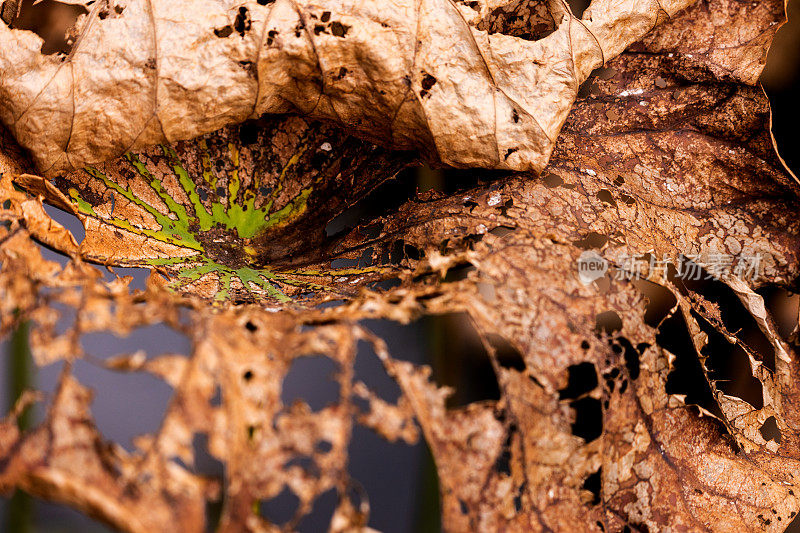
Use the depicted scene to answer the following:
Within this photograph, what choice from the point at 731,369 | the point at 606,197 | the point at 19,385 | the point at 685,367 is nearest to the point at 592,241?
the point at 606,197

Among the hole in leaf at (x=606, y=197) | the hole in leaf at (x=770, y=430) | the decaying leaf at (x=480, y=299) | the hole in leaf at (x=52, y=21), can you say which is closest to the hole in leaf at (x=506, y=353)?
the decaying leaf at (x=480, y=299)

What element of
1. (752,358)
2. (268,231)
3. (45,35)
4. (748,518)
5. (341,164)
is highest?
(45,35)

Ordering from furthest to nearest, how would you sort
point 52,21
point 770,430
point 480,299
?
point 770,430 < point 52,21 < point 480,299

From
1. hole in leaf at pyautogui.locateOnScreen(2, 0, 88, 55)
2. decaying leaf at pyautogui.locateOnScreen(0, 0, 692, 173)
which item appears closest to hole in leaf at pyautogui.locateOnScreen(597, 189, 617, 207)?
decaying leaf at pyautogui.locateOnScreen(0, 0, 692, 173)

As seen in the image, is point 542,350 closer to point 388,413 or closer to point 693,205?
point 388,413

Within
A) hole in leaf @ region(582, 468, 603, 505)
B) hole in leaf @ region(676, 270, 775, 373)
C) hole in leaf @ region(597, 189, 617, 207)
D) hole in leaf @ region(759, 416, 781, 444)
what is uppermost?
hole in leaf @ region(597, 189, 617, 207)

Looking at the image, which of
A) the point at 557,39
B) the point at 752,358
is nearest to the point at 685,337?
the point at 752,358

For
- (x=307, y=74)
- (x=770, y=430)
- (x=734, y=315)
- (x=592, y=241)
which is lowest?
(x=770, y=430)

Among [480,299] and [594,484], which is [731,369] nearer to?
[594,484]

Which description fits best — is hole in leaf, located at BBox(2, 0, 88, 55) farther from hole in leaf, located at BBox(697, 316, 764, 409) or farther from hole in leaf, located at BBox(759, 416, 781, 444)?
hole in leaf, located at BBox(759, 416, 781, 444)
